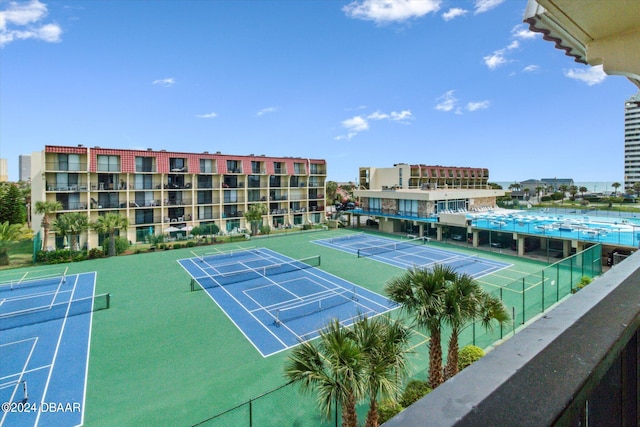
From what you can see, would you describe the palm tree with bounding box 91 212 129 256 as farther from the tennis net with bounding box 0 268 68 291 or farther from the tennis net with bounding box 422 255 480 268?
the tennis net with bounding box 422 255 480 268

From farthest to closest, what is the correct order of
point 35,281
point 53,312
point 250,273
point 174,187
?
point 174,187, point 250,273, point 35,281, point 53,312

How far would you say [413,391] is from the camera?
10148mm

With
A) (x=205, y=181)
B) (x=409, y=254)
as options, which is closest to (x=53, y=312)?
(x=409, y=254)

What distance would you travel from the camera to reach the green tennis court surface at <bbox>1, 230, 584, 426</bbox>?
1038 centimetres

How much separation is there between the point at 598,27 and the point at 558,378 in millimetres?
3708

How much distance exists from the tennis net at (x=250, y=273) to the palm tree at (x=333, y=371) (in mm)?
15566

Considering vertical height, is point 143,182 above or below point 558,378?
above

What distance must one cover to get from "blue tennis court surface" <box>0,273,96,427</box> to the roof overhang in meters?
13.9

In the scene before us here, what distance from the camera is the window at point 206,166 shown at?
42.4m

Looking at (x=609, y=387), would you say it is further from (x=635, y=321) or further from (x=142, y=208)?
(x=142, y=208)

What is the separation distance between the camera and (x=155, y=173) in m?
38.9

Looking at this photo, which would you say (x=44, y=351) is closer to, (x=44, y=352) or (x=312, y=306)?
(x=44, y=352)

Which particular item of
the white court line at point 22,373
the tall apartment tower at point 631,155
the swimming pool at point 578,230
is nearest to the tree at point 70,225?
the white court line at point 22,373

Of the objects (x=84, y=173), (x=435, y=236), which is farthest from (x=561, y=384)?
(x=84, y=173)
